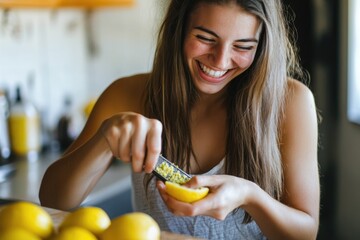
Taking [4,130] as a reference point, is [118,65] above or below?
above

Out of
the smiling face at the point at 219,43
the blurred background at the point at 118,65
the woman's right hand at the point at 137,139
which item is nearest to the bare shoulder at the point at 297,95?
the smiling face at the point at 219,43

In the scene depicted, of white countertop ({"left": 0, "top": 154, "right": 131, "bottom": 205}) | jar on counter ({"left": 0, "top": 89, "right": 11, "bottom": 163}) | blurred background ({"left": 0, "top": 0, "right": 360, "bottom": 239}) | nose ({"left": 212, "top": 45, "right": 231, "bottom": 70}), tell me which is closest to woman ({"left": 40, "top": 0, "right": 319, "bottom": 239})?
nose ({"left": 212, "top": 45, "right": 231, "bottom": 70})

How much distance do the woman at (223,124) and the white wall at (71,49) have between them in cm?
96

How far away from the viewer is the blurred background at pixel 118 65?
2.12m

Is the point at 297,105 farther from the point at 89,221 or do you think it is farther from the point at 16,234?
the point at 16,234

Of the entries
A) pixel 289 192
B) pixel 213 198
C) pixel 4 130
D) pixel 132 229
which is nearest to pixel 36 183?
pixel 4 130

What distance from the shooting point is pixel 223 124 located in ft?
4.24

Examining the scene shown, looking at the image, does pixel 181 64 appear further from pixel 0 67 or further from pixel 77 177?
pixel 0 67

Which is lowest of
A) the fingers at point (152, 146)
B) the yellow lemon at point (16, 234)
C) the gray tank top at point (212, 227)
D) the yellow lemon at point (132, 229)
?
the gray tank top at point (212, 227)

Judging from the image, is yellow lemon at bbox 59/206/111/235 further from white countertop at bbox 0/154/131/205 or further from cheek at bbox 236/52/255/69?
white countertop at bbox 0/154/131/205

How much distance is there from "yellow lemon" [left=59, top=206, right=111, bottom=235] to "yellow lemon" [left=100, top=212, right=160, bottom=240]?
0.02 m

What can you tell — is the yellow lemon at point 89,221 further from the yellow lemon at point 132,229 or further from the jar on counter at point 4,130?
the jar on counter at point 4,130

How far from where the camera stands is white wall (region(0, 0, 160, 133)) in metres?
2.19

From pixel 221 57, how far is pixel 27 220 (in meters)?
0.50
